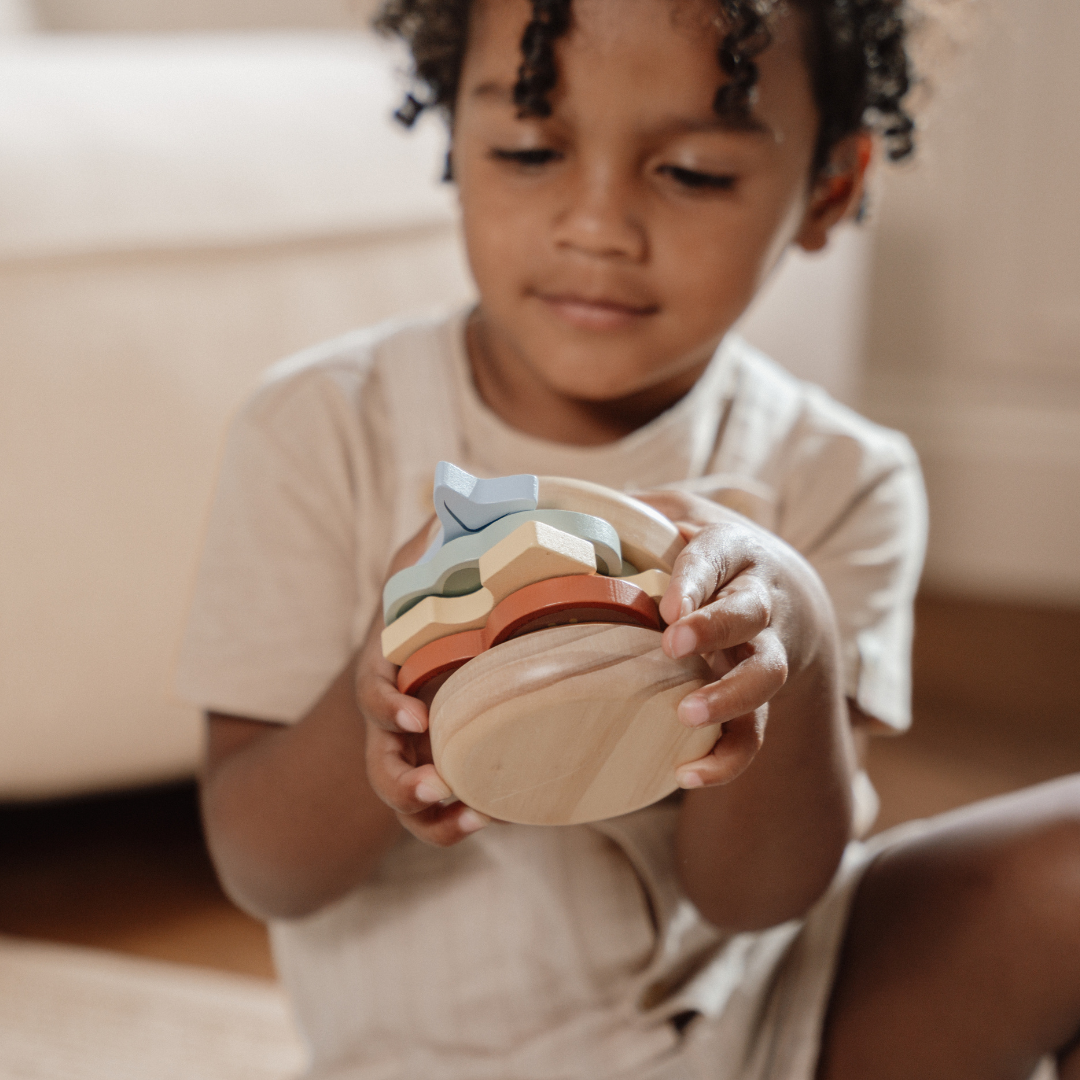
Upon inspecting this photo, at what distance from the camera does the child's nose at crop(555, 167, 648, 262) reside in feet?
1.82

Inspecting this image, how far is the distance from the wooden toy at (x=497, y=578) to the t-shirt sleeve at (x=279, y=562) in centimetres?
25

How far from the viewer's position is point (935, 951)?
590mm

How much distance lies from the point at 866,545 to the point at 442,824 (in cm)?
32

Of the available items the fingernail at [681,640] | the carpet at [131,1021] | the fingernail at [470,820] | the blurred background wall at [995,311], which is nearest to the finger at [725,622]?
the fingernail at [681,640]

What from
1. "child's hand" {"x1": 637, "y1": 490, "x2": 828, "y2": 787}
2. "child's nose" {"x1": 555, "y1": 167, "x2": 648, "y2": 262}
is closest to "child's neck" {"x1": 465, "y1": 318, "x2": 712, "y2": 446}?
"child's nose" {"x1": 555, "y1": 167, "x2": 648, "y2": 262}

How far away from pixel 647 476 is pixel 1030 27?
2.97 ft

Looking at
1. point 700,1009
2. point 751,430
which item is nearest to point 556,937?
point 700,1009

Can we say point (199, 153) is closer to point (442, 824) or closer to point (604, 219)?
point (604, 219)

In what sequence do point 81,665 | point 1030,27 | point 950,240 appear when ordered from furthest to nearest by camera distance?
point 950,240, point 1030,27, point 81,665

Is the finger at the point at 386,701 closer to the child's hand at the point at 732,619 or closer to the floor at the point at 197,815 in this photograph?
the child's hand at the point at 732,619

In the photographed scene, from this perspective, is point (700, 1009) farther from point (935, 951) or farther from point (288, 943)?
point (288, 943)

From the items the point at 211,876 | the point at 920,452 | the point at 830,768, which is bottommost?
the point at 211,876

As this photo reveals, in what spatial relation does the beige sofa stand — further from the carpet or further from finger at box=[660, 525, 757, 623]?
finger at box=[660, 525, 757, 623]

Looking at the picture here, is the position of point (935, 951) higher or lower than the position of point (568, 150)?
lower
